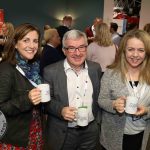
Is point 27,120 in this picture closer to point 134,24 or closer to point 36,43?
point 36,43

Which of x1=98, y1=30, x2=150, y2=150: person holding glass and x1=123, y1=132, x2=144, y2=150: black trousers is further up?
x1=98, y1=30, x2=150, y2=150: person holding glass

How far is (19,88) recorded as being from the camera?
6.10 feet

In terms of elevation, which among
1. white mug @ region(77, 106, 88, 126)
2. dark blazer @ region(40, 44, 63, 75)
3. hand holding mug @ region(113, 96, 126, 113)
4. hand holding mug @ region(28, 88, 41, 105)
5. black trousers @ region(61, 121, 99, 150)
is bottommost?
black trousers @ region(61, 121, 99, 150)

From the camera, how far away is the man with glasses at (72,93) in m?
2.02

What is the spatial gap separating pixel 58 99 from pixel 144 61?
702 millimetres

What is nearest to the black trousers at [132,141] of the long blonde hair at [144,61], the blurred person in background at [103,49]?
the long blonde hair at [144,61]

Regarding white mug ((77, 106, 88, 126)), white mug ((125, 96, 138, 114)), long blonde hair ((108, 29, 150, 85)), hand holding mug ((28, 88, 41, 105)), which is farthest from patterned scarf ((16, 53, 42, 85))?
white mug ((125, 96, 138, 114))

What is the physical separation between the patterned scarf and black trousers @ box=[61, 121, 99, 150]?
18.5 inches

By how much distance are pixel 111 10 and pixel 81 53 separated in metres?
6.76

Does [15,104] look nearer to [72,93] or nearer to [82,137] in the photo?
[72,93]

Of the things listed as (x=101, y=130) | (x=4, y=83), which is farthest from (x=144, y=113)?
(x=4, y=83)

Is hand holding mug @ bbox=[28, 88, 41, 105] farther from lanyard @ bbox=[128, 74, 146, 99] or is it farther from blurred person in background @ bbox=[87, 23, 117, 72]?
blurred person in background @ bbox=[87, 23, 117, 72]

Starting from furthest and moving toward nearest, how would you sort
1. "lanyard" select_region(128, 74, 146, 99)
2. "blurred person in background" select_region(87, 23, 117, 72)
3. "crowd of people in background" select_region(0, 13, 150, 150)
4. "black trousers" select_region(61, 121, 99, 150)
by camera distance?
1. "blurred person in background" select_region(87, 23, 117, 72)
2. "black trousers" select_region(61, 121, 99, 150)
3. "lanyard" select_region(128, 74, 146, 99)
4. "crowd of people in background" select_region(0, 13, 150, 150)

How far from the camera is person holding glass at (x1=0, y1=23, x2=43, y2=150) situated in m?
1.80
